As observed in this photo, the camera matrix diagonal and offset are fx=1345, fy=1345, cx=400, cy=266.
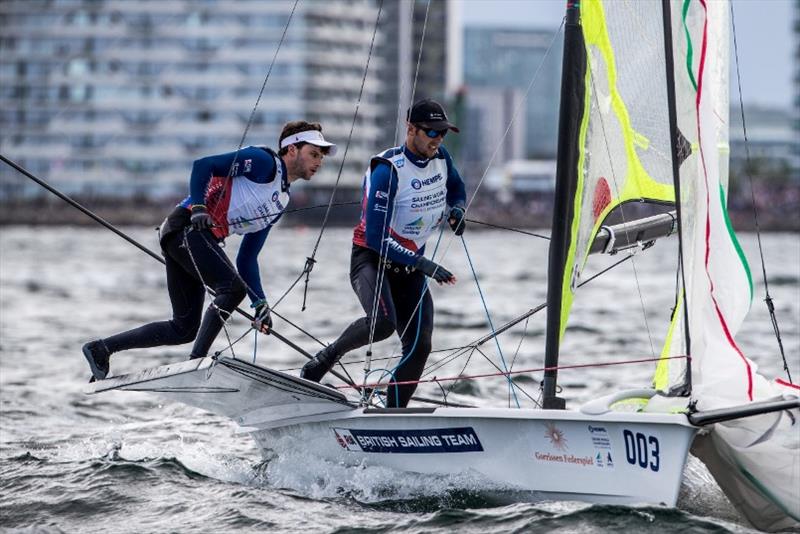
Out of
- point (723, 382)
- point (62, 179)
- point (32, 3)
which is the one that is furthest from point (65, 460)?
point (32, 3)

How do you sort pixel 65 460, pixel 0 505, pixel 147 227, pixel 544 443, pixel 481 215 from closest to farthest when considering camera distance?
1. pixel 544 443
2. pixel 0 505
3. pixel 65 460
4. pixel 147 227
5. pixel 481 215

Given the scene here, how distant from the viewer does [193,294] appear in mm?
7238

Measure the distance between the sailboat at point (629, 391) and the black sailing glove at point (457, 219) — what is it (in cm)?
74

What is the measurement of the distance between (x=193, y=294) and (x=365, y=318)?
103 centimetres

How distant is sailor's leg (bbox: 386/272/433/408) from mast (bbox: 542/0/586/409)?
100cm

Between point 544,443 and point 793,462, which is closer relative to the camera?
point 793,462

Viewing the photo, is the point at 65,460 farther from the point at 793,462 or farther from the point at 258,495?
the point at 793,462

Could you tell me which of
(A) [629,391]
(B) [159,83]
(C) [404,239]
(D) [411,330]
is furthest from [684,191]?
(B) [159,83]

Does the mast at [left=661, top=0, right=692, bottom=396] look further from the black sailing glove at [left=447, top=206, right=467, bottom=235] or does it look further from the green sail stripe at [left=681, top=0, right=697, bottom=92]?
the black sailing glove at [left=447, top=206, right=467, bottom=235]

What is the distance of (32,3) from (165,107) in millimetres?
11580

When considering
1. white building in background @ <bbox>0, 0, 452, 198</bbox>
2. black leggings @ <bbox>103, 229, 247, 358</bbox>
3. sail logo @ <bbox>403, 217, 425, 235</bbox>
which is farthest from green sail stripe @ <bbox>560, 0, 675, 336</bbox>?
white building in background @ <bbox>0, 0, 452, 198</bbox>

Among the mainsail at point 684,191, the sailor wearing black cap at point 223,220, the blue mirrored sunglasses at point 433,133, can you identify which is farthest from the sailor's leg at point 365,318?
the mainsail at point 684,191

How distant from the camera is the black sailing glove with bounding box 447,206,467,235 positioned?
7023mm

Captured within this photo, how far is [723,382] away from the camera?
227 inches
